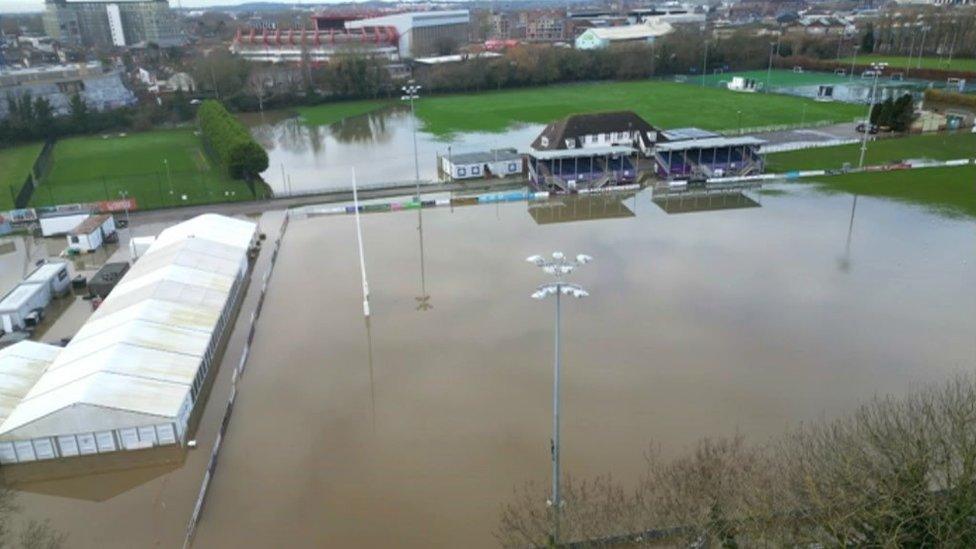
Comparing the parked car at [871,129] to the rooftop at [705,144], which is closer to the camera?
the rooftop at [705,144]

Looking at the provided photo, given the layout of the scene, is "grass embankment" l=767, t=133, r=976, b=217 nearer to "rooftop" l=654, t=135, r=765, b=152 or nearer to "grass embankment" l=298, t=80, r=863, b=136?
"rooftop" l=654, t=135, r=765, b=152

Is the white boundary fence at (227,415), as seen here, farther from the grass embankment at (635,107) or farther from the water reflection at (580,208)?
the grass embankment at (635,107)

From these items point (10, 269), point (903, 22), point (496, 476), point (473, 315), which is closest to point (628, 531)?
point (496, 476)

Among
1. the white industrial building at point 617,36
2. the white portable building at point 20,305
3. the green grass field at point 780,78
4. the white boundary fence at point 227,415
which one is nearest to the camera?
the white boundary fence at point 227,415

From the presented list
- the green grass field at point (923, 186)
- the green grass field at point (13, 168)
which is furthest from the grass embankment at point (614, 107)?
the green grass field at point (13, 168)

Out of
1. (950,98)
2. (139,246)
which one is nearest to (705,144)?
(139,246)

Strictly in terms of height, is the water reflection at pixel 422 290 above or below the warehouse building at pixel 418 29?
below

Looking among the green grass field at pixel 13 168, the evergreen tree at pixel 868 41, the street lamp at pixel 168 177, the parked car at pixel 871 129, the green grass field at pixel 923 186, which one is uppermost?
the evergreen tree at pixel 868 41

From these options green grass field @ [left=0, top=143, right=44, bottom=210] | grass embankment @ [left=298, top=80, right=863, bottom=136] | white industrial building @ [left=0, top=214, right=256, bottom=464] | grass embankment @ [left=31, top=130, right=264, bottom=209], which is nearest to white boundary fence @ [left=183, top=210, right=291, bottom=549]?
white industrial building @ [left=0, top=214, right=256, bottom=464]
